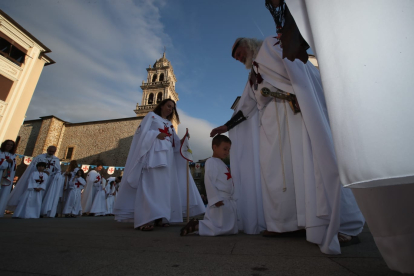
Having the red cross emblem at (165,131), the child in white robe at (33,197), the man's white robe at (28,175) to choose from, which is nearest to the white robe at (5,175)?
the man's white robe at (28,175)

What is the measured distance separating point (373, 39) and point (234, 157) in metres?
2.21

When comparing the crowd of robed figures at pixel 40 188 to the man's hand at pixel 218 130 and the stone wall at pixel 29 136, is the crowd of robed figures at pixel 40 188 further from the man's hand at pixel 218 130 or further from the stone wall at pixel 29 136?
the stone wall at pixel 29 136

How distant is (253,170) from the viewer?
8.45ft

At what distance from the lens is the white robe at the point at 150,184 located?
9.81ft

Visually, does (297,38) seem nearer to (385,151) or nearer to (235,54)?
(385,151)

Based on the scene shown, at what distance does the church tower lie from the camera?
40.5 m

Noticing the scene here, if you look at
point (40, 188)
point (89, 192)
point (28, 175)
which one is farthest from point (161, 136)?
point (89, 192)

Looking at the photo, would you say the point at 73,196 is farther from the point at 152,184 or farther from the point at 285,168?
the point at 285,168

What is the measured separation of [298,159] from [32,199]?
7.21 meters

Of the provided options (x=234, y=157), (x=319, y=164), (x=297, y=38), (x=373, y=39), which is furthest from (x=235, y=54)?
(x=373, y=39)

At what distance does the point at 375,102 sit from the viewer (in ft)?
1.85

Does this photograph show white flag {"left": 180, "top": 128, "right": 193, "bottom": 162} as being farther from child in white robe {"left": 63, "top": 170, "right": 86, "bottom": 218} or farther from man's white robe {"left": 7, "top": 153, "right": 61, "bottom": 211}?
child in white robe {"left": 63, "top": 170, "right": 86, "bottom": 218}

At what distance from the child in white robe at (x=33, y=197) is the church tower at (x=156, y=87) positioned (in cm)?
3384

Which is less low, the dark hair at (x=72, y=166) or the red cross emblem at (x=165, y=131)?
the dark hair at (x=72, y=166)
